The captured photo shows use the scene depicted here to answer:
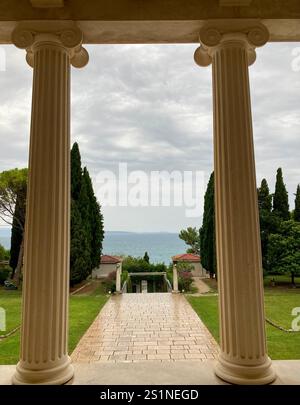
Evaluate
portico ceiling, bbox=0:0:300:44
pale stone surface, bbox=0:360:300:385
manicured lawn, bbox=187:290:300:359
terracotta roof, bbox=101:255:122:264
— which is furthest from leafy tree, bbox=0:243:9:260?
portico ceiling, bbox=0:0:300:44

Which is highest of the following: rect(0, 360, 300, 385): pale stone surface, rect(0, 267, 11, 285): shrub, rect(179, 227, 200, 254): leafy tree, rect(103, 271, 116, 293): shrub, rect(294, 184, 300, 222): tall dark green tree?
rect(294, 184, 300, 222): tall dark green tree

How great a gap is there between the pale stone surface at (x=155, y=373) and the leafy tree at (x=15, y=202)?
3680cm

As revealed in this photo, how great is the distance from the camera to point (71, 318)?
22.4m

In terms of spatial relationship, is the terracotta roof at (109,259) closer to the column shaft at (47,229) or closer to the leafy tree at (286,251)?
the leafy tree at (286,251)

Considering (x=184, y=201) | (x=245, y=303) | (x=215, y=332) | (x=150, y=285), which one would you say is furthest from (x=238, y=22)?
(x=150, y=285)

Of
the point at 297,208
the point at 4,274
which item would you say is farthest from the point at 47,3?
the point at 4,274

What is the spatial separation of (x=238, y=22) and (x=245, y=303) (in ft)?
21.8

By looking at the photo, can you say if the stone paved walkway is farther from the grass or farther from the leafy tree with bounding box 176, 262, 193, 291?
the grass

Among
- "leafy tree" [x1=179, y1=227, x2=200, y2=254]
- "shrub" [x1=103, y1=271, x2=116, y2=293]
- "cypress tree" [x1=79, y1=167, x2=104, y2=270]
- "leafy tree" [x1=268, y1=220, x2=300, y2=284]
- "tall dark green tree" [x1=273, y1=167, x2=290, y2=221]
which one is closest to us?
"leafy tree" [x1=268, y1=220, x2=300, y2=284]

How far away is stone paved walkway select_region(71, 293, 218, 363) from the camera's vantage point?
1415 cm

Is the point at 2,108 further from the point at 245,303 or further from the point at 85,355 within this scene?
the point at 245,303

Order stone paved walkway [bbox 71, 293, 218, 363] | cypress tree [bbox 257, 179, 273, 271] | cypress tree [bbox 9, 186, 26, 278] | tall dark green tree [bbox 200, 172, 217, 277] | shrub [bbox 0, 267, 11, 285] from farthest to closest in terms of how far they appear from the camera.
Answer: tall dark green tree [bbox 200, 172, 217, 277], cypress tree [bbox 9, 186, 26, 278], shrub [bbox 0, 267, 11, 285], cypress tree [bbox 257, 179, 273, 271], stone paved walkway [bbox 71, 293, 218, 363]

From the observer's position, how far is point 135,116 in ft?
116

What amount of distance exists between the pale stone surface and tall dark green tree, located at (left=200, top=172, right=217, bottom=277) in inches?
1386
